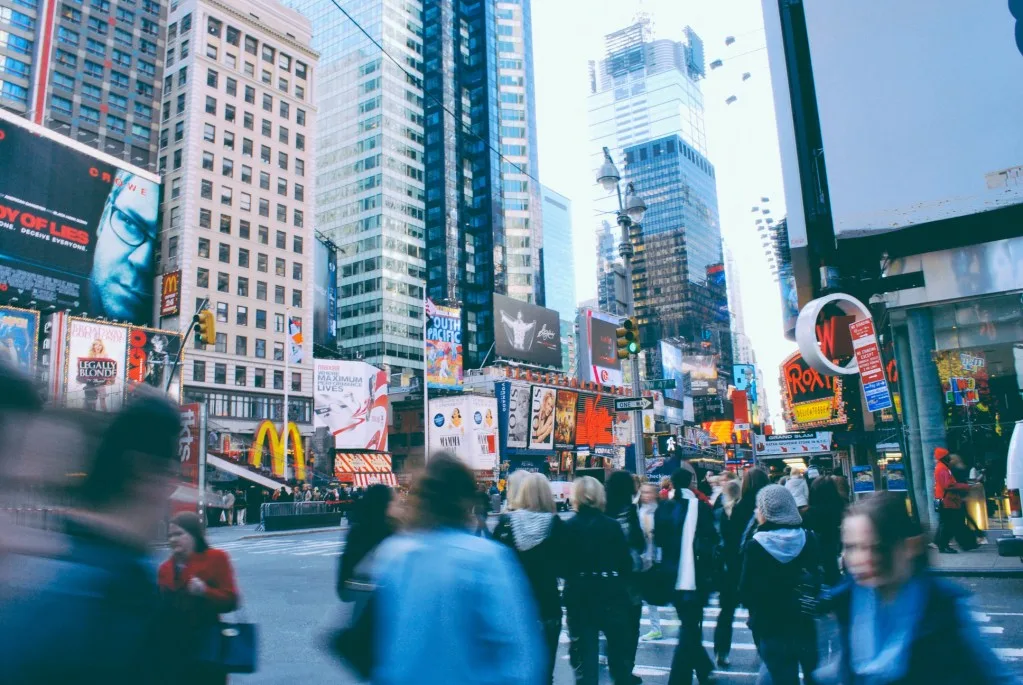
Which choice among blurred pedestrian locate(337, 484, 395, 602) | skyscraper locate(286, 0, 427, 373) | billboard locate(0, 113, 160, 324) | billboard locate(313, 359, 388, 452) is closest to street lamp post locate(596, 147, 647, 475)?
blurred pedestrian locate(337, 484, 395, 602)

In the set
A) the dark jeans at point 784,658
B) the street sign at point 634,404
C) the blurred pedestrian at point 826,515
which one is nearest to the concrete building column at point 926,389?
the street sign at point 634,404

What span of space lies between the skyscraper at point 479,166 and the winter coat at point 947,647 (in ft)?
338

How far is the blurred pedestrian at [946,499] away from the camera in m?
14.5

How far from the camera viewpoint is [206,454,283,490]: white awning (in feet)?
143

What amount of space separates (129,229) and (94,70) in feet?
89.1

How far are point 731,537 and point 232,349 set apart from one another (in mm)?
61435

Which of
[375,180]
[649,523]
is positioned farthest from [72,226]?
[649,523]

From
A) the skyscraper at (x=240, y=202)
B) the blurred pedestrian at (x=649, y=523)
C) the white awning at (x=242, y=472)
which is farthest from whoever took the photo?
the skyscraper at (x=240, y=202)

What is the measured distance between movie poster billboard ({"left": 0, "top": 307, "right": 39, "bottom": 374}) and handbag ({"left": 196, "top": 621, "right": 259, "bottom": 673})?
46465 millimetres

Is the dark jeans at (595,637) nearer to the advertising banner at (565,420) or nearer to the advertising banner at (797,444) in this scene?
the advertising banner at (797,444)

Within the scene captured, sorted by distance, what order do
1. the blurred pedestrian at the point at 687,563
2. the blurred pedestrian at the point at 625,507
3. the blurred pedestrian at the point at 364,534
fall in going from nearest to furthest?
the blurred pedestrian at the point at 364,534
the blurred pedestrian at the point at 625,507
the blurred pedestrian at the point at 687,563

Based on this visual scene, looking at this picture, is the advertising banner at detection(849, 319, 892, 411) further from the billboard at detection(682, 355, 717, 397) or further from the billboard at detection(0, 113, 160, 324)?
the billboard at detection(682, 355, 717, 397)

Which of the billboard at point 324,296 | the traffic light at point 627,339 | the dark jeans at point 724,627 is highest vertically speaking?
the billboard at point 324,296

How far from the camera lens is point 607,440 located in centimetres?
7775
